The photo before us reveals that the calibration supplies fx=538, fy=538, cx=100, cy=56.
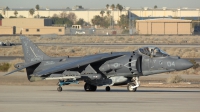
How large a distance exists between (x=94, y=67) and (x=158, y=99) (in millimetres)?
5434

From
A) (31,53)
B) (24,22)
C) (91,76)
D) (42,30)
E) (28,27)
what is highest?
(24,22)

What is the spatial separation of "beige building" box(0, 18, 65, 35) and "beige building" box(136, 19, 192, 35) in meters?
20.8

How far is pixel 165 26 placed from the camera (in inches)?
5241

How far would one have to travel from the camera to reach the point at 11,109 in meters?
17.6

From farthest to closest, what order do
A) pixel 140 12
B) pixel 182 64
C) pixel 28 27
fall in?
1. pixel 140 12
2. pixel 28 27
3. pixel 182 64

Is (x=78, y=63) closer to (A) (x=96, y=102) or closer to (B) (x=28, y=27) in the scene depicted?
(A) (x=96, y=102)

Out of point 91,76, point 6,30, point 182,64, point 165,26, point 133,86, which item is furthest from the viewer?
point 6,30

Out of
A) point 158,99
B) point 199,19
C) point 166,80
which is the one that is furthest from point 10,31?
point 158,99

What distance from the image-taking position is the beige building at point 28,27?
139 metres

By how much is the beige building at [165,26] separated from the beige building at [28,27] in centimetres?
2082

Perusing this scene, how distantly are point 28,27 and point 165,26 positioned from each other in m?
36.1

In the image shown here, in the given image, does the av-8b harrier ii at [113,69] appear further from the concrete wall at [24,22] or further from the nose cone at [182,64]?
the concrete wall at [24,22]

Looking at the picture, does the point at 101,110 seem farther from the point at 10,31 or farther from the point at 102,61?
the point at 10,31

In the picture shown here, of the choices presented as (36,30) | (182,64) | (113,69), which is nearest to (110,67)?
(113,69)
